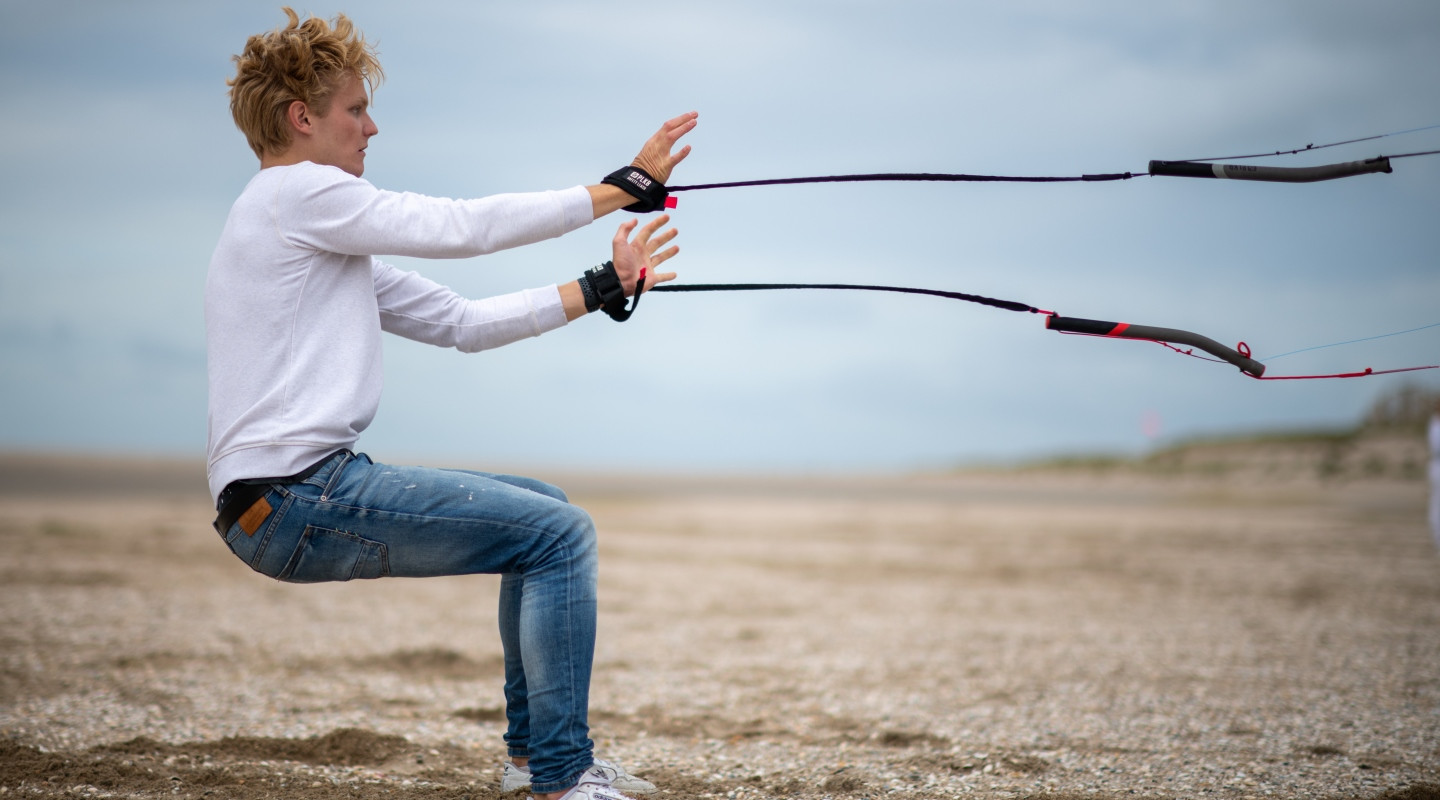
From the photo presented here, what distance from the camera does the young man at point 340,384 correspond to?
8.80ft

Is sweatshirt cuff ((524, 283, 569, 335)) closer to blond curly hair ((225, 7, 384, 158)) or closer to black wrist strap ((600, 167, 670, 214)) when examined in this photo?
black wrist strap ((600, 167, 670, 214))

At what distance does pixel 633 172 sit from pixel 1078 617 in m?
8.22

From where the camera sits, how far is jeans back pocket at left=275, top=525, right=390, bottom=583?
2.71m

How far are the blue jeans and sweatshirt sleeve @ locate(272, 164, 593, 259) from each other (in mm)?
646

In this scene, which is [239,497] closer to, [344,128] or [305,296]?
[305,296]

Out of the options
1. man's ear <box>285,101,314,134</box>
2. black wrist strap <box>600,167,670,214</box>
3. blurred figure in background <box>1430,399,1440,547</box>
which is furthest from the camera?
blurred figure in background <box>1430,399,1440,547</box>

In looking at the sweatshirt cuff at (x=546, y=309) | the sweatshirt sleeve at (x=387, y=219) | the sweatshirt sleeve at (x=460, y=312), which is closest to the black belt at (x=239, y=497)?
the sweatshirt sleeve at (x=387, y=219)

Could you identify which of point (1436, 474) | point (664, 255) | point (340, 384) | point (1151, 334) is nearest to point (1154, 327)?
point (1151, 334)

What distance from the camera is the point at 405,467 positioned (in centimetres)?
283

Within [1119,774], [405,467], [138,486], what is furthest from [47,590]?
[138,486]

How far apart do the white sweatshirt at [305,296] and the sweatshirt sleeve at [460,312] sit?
16.9 inches

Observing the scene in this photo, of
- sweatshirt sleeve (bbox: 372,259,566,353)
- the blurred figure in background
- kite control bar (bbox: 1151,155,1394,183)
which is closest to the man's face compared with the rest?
sweatshirt sleeve (bbox: 372,259,566,353)

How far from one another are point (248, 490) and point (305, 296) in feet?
1.93

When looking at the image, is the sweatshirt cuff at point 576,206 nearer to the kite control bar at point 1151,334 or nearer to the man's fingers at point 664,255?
the man's fingers at point 664,255
